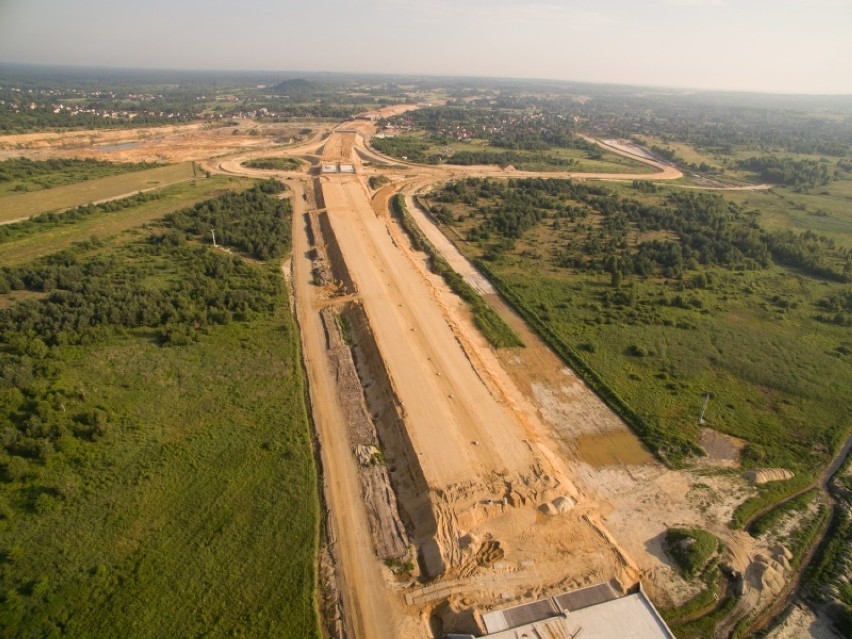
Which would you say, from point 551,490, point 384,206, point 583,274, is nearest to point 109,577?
point 551,490

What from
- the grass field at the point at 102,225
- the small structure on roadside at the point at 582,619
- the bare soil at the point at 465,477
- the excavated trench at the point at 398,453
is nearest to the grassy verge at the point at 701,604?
the bare soil at the point at 465,477

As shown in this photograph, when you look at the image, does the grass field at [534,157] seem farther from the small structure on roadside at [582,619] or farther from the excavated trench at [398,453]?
the small structure on roadside at [582,619]

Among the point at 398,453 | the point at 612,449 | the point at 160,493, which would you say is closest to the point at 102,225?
the point at 160,493

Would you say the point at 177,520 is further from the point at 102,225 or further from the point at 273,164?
the point at 273,164

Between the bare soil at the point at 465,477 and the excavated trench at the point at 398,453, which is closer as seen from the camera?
the bare soil at the point at 465,477

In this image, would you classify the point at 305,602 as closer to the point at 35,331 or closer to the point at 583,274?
the point at 35,331

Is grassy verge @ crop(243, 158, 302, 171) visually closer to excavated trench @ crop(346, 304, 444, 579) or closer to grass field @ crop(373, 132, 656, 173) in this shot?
grass field @ crop(373, 132, 656, 173)
